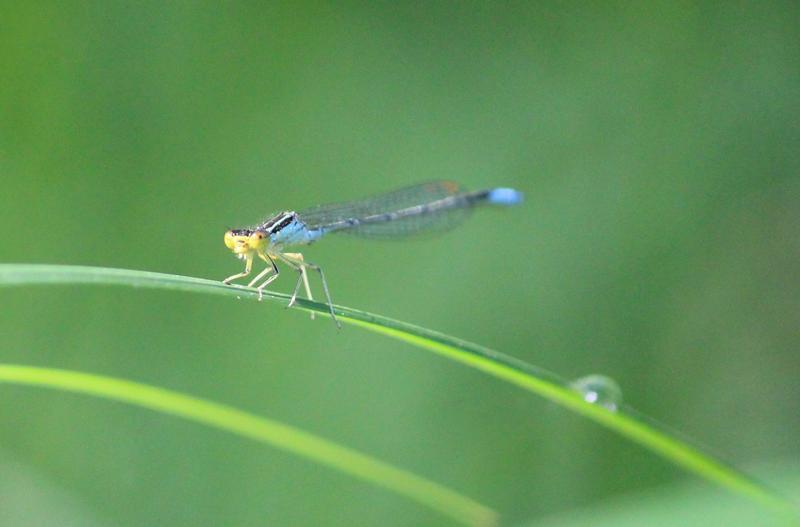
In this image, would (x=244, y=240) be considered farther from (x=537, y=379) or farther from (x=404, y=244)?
(x=404, y=244)

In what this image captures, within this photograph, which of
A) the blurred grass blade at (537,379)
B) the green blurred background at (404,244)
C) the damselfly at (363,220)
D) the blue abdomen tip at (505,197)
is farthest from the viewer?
the green blurred background at (404,244)

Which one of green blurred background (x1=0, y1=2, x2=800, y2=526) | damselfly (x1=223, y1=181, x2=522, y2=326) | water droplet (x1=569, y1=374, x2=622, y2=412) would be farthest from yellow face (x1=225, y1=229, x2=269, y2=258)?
water droplet (x1=569, y1=374, x2=622, y2=412)

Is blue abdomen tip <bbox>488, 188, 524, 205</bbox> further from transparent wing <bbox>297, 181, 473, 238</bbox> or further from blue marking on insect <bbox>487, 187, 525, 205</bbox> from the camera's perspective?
transparent wing <bbox>297, 181, 473, 238</bbox>

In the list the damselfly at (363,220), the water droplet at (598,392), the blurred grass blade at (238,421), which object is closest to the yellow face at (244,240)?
the damselfly at (363,220)

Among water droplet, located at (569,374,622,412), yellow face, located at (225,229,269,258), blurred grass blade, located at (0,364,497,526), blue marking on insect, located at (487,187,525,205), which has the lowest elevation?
blurred grass blade, located at (0,364,497,526)

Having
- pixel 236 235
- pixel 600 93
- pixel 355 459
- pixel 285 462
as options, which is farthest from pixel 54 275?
pixel 600 93

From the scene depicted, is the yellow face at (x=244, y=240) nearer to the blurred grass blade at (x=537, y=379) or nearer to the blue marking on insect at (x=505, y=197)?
the blurred grass blade at (x=537, y=379)

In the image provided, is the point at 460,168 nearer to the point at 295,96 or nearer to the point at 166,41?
the point at 295,96
